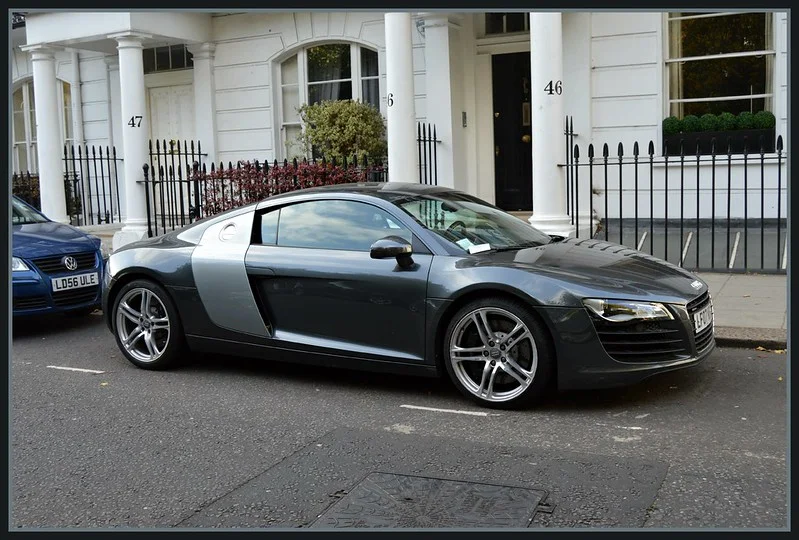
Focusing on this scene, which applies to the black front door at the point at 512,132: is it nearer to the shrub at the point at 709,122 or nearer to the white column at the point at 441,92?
Answer: the white column at the point at 441,92

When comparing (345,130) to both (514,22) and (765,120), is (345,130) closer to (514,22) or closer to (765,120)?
(514,22)

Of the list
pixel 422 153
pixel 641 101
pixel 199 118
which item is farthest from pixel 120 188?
pixel 641 101

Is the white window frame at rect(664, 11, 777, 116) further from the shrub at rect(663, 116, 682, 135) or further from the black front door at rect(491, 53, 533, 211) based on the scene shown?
the black front door at rect(491, 53, 533, 211)

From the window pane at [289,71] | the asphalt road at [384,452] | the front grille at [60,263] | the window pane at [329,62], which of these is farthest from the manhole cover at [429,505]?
the window pane at [289,71]

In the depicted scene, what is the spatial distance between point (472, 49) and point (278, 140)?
413 cm

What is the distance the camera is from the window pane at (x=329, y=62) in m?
15.5

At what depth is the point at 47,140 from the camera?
1559 centimetres

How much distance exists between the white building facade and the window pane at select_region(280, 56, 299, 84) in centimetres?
3

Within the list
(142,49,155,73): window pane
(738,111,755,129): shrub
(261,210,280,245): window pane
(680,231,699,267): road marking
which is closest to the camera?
(261,210,280,245): window pane

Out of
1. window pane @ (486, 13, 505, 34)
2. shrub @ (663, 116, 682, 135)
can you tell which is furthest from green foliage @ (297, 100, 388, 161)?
shrub @ (663, 116, 682, 135)

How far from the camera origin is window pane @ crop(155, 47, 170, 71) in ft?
57.2

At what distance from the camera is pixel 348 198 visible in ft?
21.6

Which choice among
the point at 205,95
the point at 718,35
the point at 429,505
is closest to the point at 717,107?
the point at 718,35

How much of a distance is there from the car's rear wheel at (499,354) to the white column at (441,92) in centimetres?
811
